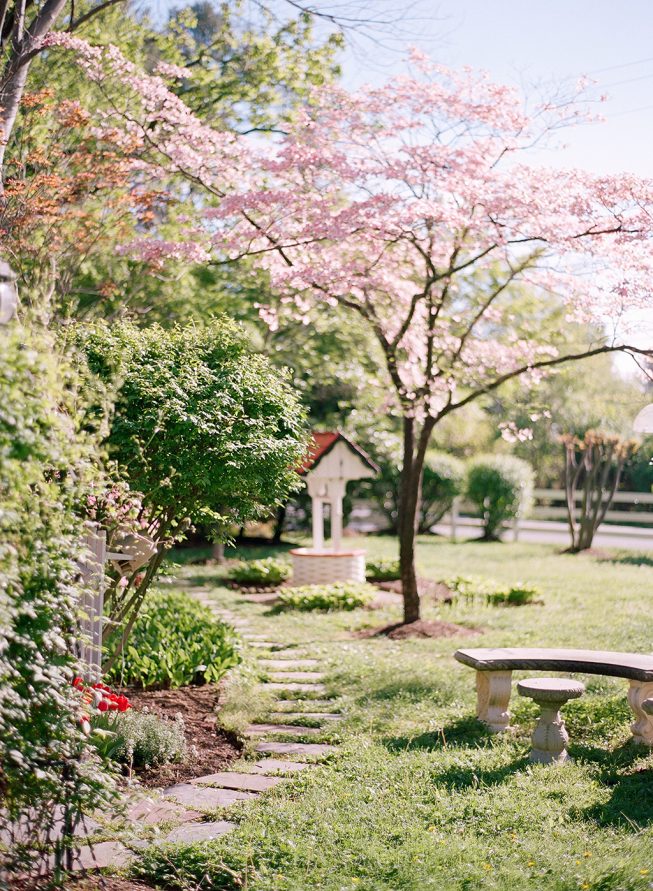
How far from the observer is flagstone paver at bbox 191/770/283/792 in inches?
199

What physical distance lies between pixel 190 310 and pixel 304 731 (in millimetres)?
6581

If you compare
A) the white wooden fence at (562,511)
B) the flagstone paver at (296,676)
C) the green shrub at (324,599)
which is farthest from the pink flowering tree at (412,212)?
the white wooden fence at (562,511)

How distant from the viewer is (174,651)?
7.52 m

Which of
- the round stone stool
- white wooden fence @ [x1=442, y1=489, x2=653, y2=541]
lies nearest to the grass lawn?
the round stone stool

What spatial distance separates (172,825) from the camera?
446 cm

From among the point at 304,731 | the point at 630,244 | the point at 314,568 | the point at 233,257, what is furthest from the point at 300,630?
the point at 630,244

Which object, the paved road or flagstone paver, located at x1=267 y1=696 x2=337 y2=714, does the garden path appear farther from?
the paved road

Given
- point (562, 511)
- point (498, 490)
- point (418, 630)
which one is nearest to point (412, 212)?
point (418, 630)

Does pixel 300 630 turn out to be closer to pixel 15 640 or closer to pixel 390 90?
pixel 390 90

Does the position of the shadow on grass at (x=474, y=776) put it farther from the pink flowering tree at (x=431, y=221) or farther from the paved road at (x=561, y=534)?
the paved road at (x=561, y=534)

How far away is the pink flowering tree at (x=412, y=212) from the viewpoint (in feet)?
27.7

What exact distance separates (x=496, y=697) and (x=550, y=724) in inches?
28.5

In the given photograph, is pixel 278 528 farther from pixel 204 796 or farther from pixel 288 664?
pixel 204 796

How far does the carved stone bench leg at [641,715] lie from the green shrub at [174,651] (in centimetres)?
338
